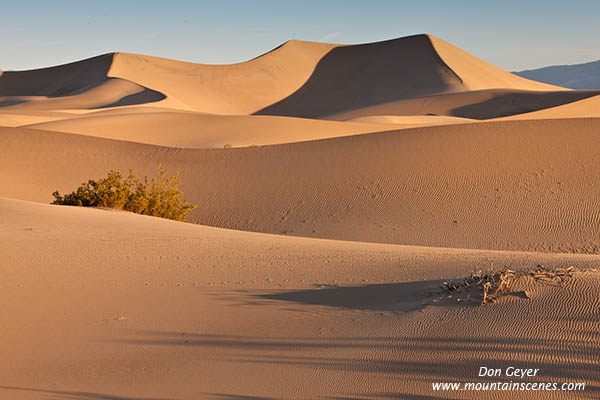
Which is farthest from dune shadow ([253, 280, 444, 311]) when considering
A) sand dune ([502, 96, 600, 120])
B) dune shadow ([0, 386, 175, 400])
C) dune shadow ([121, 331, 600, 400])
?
sand dune ([502, 96, 600, 120])

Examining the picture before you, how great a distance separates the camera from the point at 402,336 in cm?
488

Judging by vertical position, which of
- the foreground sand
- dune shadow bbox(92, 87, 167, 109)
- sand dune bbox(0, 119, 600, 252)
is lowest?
the foreground sand

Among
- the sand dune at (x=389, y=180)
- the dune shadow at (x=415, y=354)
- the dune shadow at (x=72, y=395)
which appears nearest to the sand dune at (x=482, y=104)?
the sand dune at (x=389, y=180)

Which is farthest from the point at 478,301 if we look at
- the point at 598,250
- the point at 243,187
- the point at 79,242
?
the point at 243,187

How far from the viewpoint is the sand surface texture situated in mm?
4531

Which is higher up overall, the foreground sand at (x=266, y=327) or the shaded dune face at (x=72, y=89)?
the shaded dune face at (x=72, y=89)

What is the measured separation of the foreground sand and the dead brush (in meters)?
0.11

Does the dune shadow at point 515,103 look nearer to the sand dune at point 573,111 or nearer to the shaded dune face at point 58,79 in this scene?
→ the sand dune at point 573,111

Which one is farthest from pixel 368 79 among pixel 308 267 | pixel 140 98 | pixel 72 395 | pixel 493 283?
pixel 72 395

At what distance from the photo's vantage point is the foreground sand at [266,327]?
441 cm

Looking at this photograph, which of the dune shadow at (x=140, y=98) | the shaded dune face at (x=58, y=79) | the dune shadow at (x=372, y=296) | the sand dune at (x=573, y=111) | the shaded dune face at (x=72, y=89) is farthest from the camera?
the shaded dune face at (x=58, y=79)

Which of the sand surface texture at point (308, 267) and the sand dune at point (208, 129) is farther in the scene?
the sand dune at point (208, 129)

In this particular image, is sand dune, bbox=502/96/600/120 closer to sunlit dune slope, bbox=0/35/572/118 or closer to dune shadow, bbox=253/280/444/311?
sunlit dune slope, bbox=0/35/572/118

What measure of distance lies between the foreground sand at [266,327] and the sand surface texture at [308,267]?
0.02 meters
